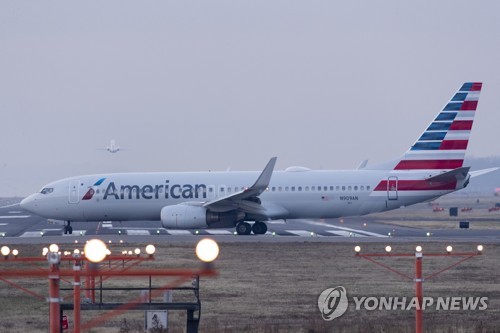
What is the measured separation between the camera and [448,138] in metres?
50.0

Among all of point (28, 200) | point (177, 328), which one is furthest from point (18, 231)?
point (177, 328)

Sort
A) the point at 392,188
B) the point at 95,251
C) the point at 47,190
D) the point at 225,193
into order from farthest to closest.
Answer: the point at 47,190
the point at 225,193
the point at 392,188
the point at 95,251

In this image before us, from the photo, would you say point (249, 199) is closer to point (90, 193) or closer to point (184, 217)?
point (184, 217)

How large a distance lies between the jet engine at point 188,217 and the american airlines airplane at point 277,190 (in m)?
0.05

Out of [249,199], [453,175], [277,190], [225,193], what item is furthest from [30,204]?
[453,175]

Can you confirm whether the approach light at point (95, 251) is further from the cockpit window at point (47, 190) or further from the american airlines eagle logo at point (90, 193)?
the cockpit window at point (47, 190)

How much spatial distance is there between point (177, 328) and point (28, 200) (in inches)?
1482

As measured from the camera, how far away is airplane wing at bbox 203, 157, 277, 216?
47.8m

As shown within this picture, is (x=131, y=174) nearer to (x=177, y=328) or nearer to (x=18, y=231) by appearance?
(x=18, y=231)

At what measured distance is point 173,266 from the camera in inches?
1256

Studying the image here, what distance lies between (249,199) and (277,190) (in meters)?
1.96

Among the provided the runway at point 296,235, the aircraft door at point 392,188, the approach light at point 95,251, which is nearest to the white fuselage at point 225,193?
the aircraft door at point 392,188

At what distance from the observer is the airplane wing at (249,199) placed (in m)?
47.8

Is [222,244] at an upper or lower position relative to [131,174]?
lower
